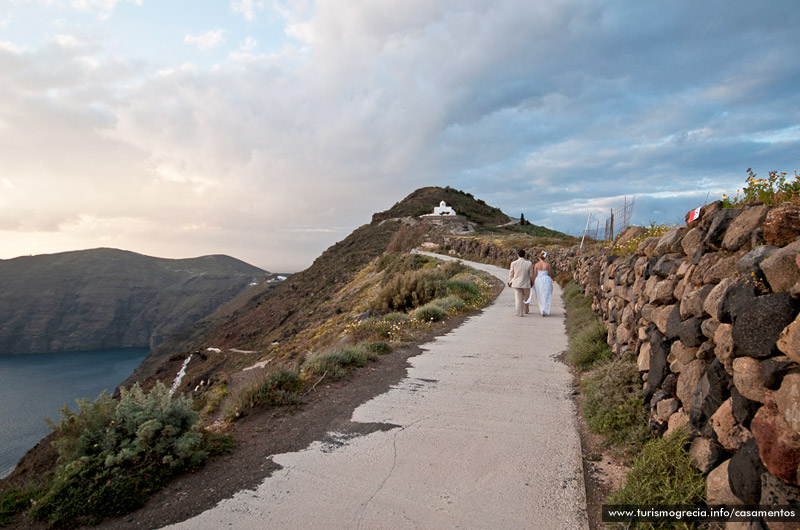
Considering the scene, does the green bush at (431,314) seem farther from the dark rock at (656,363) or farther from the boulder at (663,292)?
the dark rock at (656,363)

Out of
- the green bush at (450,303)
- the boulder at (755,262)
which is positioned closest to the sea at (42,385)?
the green bush at (450,303)

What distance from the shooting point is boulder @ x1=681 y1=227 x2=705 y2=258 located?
149 inches

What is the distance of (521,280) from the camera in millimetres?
11492

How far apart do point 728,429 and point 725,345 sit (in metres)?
0.52

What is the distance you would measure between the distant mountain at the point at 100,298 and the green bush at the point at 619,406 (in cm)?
10135

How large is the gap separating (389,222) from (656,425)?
6209cm

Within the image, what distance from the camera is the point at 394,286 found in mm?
16031

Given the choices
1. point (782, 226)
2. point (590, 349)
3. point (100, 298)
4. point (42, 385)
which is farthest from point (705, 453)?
point (100, 298)

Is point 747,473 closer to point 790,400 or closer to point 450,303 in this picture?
point 790,400

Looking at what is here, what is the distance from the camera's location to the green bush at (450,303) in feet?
41.1

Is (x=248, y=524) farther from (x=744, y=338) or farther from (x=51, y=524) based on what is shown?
(x=744, y=338)

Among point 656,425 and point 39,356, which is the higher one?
point 656,425

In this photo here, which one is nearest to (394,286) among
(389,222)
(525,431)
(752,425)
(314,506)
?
(525,431)

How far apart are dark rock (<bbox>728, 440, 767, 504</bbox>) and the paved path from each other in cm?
103
